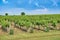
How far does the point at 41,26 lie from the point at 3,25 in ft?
40.5

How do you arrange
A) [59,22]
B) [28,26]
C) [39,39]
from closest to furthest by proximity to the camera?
[39,39]
[28,26]
[59,22]

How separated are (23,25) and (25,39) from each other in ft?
83.5

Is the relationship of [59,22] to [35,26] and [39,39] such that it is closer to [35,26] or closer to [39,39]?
[35,26]

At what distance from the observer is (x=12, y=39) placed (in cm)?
3372

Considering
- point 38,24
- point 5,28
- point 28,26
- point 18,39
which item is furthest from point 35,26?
point 18,39

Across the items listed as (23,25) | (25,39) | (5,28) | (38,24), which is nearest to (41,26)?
(38,24)

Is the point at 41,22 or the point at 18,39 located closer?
the point at 18,39

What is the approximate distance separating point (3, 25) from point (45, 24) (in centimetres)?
1276

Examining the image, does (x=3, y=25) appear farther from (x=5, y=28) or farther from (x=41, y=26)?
(x=41, y=26)

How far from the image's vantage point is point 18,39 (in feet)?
112

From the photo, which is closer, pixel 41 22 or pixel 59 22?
pixel 41 22

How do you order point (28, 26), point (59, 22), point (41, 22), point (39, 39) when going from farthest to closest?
1. point (59, 22)
2. point (41, 22)
3. point (28, 26)
4. point (39, 39)

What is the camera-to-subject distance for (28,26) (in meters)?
56.1

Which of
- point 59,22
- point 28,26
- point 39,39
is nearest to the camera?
point 39,39
